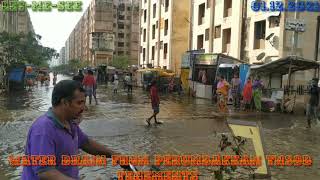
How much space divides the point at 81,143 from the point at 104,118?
447 inches

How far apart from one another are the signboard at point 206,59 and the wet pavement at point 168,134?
8492mm

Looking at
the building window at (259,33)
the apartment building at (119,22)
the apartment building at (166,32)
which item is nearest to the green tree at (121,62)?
the apartment building at (166,32)

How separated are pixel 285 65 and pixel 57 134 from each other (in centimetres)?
1752

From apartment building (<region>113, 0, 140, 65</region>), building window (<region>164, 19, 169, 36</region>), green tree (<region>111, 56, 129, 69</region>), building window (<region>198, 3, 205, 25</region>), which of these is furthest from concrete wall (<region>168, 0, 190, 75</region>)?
apartment building (<region>113, 0, 140, 65</region>)

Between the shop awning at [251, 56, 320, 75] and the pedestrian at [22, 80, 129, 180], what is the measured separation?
625 inches

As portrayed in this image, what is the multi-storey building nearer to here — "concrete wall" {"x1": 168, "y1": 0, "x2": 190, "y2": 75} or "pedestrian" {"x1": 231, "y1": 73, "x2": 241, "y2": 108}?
"pedestrian" {"x1": 231, "y1": 73, "x2": 241, "y2": 108}

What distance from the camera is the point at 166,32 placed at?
51.4 m

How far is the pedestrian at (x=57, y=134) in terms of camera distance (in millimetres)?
2668

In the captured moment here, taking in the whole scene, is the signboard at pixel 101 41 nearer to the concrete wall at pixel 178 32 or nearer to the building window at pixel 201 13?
the concrete wall at pixel 178 32

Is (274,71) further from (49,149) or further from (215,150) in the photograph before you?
(49,149)

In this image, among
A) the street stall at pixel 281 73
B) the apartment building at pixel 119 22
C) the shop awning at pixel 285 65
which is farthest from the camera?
the apartment building at pixel 119 22

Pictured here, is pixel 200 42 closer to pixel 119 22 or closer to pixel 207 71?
pixel 207 71

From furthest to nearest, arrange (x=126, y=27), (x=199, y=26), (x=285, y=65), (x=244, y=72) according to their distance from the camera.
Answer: (x=126, y=27), (x=199, y=26), (x=244, y=72), (x=285, y=65)
